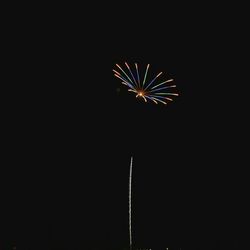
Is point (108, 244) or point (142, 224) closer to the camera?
A: point (108, 244)

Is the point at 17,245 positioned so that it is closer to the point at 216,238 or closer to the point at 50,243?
the point at 50,243

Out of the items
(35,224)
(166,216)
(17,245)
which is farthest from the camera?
(166,216)

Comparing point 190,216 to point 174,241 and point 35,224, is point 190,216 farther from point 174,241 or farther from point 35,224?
point 35,224

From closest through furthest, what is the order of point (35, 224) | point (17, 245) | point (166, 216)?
point (17, 245), point (35, 224), point (166, 216)

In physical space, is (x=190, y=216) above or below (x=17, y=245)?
above

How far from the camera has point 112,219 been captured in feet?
82.5

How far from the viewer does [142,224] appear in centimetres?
2559

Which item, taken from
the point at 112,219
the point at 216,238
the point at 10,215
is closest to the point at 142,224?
the point at 112,219

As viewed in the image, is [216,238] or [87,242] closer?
[87,242]

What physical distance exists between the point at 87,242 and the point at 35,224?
316 cm

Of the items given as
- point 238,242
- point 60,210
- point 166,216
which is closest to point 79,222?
point 60,210

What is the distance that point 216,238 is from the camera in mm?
24906

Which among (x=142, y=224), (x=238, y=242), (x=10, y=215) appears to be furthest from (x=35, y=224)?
(x=238, y=242)

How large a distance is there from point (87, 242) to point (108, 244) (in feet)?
2.92
